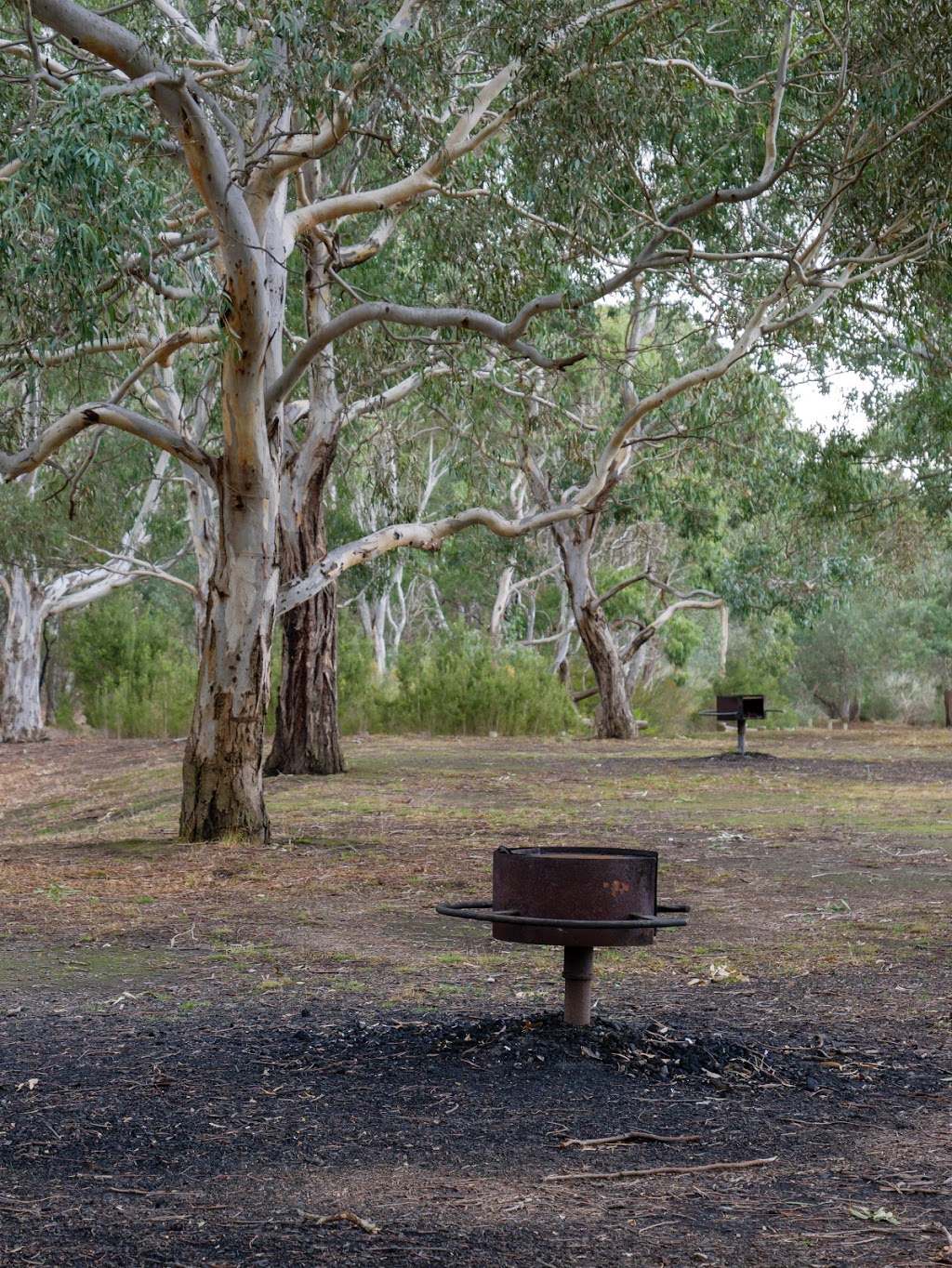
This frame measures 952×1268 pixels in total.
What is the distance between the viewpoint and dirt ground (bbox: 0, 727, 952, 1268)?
9.82ft

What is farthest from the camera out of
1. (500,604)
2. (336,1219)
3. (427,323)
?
(500,604)

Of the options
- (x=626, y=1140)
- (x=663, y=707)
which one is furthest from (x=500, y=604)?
(x=626, y=1140)

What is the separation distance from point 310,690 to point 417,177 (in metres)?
5.86

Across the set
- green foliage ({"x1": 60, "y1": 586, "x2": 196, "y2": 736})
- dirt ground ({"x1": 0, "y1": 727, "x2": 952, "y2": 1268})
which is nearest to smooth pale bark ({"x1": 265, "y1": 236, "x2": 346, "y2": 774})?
dirt ground ({"x1": 0, "y1": 727, "x2": 952, "y2": 1268})

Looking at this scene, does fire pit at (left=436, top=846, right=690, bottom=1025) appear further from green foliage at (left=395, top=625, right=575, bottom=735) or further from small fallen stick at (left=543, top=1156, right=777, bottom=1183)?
green foliage at (left=395, top=625, right=575, bottom=735)

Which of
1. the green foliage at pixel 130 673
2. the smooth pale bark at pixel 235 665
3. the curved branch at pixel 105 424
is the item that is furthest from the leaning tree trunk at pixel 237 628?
the green foliage at pixel 130 673

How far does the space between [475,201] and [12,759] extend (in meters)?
12.7

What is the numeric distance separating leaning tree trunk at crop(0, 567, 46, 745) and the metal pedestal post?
22.6 m

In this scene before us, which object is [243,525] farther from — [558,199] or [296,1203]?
[296,1203]

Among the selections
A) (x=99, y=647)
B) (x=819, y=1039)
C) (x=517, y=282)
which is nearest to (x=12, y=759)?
(x=99, y=647)

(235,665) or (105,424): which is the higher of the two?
(105,424)

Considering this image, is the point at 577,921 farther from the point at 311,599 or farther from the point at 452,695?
the point at 452,695

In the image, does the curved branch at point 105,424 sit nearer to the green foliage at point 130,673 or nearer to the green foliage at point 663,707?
the green foliage at point 130,673

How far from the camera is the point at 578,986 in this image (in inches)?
175
